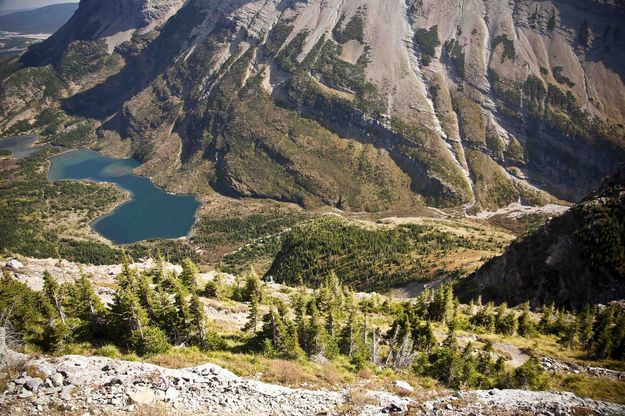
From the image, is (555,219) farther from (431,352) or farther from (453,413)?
(453,413)

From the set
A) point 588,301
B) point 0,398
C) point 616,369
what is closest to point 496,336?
point 616,369

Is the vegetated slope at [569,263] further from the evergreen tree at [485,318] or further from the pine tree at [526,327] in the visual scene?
the evergreen tree at [485,318]

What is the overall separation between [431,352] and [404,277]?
89779 millimetres

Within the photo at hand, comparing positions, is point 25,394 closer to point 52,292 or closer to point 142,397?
point 142,397

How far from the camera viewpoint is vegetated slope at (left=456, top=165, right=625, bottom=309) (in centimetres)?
9194

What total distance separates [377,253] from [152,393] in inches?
5636

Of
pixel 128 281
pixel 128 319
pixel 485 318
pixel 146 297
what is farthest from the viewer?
pixel 485 318

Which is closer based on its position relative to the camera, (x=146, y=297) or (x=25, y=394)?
(x=25, y=394)


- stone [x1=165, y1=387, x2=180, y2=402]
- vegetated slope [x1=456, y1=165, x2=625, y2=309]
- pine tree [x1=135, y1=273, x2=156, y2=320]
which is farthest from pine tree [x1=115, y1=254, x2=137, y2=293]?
vegetated slope [x1=456, y1=165, x2=625, y2=309]

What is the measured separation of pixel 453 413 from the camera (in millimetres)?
27594

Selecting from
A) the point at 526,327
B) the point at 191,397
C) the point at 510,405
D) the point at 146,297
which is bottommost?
the point at 526,327

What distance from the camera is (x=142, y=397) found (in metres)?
25.1

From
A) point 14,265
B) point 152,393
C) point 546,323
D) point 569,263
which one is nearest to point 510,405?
point 152,393

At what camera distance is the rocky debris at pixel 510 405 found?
27.8 m
